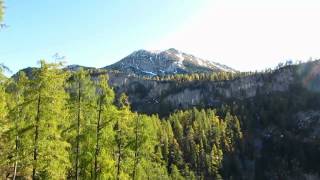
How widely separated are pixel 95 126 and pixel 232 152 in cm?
16326

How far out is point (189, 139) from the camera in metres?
181

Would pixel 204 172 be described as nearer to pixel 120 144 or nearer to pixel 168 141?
pixel 168 141

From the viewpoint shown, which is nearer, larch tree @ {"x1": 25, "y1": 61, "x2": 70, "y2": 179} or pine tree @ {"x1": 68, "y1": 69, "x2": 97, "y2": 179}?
larch tree @ {"x1": 25, "y1": 61, "x2": 70, "y2": 179}

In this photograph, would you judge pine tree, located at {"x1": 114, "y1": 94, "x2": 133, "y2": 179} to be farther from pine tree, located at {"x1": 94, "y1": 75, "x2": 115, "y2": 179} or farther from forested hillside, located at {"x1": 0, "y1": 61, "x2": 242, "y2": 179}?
pine tree, located at {"x1": 94, "y1": 75, "x2": 115, "y2": 179}

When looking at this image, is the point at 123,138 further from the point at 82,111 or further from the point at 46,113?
the point at 46,113

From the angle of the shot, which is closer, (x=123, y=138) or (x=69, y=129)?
(x=69, y=129)

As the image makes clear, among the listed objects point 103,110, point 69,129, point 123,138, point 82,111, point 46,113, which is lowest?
point 123,138

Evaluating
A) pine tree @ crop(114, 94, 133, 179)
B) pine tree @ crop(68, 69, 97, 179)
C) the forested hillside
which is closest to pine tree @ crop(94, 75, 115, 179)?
the forested hillside

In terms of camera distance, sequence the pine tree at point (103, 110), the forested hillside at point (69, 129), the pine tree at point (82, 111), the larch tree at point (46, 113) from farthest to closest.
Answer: the pine tree at point (103, 110)
the pine tree at point (82, 111)
the forested hillside at point (69, 129)
the larch tree at point (46, 113)

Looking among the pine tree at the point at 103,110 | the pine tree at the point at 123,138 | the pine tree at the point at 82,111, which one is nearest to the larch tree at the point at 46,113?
the pine tree at the point at 82,111

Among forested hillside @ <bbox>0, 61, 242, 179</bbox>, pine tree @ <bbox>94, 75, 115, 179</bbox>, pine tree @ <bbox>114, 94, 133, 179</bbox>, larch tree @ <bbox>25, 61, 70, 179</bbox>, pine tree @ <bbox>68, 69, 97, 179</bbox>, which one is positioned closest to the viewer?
larch tree @ <bbox>25, 61, 70, 179</bbox>

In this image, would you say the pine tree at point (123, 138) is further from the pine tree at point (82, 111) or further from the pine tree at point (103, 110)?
the pine tree at point (82, 111)

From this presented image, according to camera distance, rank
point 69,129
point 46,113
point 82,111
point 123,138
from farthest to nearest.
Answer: point 123,138
point 69,129
point 82,111
point 46,113

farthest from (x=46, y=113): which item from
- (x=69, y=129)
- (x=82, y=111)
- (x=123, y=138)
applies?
(x=123, y=138)
